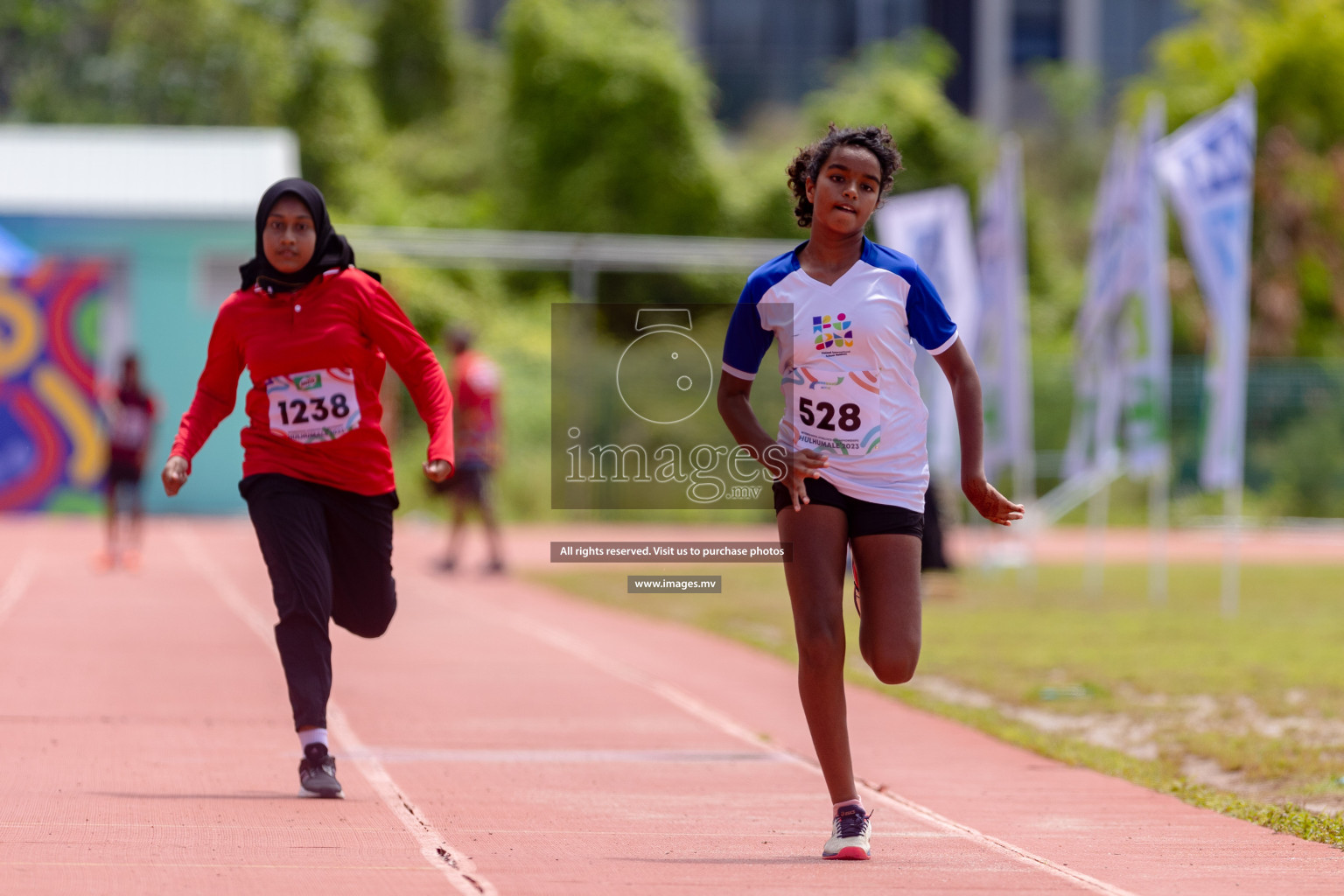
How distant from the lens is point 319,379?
6.39 m

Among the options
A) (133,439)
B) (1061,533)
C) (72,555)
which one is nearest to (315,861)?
(133,439)

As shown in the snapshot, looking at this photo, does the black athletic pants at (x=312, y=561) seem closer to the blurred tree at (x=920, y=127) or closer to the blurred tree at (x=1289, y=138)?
the blurred tree at (x=1289, y=138)

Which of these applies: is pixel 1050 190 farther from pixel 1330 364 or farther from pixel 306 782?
pixel 306 782

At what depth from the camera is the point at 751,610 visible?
1520cm

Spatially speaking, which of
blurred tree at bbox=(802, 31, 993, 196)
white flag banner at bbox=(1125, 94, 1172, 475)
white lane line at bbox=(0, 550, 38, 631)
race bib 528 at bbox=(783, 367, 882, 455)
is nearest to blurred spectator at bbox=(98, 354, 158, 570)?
white lane line at bbox=(0, 550, 38, 631)

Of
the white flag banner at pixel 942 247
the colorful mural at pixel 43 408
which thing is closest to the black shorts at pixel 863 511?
the white flag banner at pixel 942 247

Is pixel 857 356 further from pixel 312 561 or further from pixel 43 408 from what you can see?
pixel 43 408

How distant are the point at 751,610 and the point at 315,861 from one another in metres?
10.1

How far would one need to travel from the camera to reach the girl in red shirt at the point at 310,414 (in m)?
6.38

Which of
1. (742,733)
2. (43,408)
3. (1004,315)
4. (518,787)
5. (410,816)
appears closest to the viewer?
(410,816)

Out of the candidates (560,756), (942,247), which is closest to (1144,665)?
(560,756)

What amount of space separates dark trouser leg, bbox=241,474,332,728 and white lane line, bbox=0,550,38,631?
21.3 feet

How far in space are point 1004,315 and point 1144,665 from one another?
6.87 m

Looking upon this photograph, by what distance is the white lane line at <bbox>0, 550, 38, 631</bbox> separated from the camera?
Answer: 13164 millimetres
